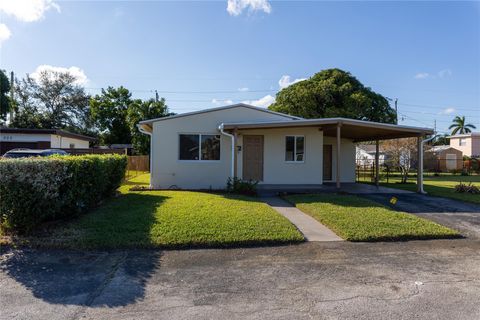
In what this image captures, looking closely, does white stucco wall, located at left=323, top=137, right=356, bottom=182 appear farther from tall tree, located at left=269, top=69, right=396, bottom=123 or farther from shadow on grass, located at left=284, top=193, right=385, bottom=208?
tall tree, located at left=269, top=69, right=396, bottom=123

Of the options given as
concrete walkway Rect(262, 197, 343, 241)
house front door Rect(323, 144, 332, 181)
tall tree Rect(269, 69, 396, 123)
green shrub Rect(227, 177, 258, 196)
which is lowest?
concrete walkway Rect(262, 197, 343, 241)

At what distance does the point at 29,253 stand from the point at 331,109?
79.4ft

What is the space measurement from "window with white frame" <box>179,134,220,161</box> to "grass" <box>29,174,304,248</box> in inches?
199

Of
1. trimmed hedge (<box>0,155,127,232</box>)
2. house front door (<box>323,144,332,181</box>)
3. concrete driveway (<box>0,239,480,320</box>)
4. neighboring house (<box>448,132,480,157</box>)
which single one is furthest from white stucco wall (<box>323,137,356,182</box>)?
neighboring house (<box>448,132,480,157</box>)

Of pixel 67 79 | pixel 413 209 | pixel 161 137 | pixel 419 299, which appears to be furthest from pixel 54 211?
pixel 67 79

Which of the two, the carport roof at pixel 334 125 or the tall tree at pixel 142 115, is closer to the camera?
the carport roof at pixel 334 125

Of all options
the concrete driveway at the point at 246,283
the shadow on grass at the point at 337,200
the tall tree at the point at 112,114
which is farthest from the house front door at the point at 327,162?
the tall tree at the point at 112,114

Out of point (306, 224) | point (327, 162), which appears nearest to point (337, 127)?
point (327, 162)

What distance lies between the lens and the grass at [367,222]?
6.50 meters

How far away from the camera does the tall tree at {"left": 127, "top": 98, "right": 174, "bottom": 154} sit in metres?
31.5

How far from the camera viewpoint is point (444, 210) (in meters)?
9.72

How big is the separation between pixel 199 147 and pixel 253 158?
2.30m

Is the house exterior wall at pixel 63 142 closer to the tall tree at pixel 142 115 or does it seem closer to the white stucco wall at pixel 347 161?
the tall tree at pixel 142 115

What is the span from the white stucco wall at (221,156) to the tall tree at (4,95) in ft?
99.8
